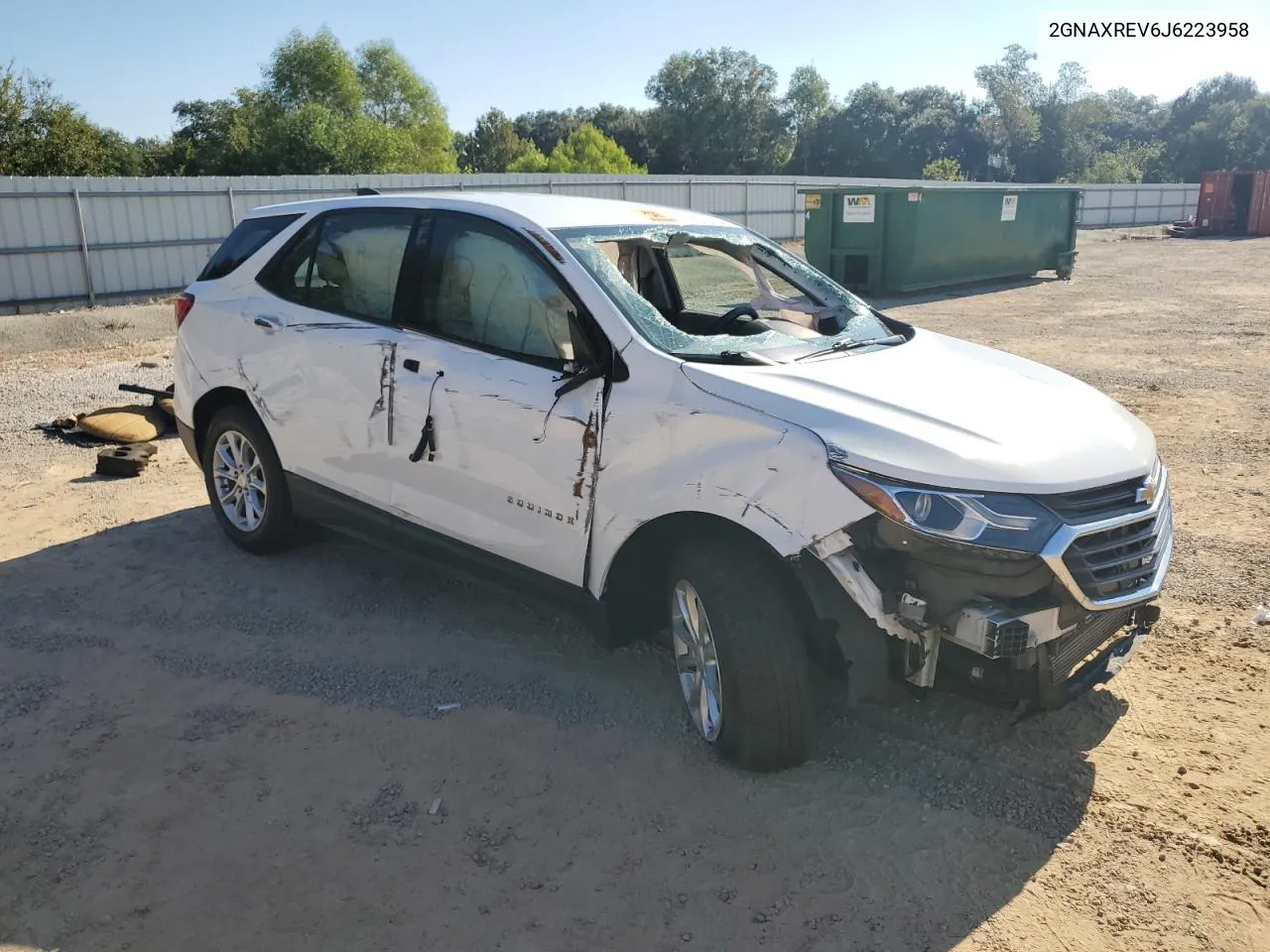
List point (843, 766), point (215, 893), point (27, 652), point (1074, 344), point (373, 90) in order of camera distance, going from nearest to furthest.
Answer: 1. point (215, 893)
2. point (843, 766)
3. point (27, 652)
4. point (1074, 344)
5. point (373, 90)

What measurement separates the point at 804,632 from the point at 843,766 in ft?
1.88

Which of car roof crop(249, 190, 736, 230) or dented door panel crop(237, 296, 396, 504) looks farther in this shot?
dented door panel crop(237, 296, 396, 504)

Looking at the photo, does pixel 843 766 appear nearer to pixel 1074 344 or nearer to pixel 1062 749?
pixel 1062 749

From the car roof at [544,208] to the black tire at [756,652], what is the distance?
1548mm

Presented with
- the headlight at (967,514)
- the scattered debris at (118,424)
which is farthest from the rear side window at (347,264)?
the scattered debris at (118,424)

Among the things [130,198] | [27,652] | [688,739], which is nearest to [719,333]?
[688,739]

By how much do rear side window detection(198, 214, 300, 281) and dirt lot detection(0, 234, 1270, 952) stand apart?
1533 millimetres

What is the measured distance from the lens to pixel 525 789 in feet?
11.0

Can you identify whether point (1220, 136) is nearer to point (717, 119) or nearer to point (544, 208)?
point (717, 119)

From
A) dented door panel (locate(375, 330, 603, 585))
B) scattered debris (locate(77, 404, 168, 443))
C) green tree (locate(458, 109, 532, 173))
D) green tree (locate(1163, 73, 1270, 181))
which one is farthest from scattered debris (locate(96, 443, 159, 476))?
green tree (locate(1163, 73, 1270, 181))

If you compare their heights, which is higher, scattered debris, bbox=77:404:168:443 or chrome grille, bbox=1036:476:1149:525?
chrome grille, bbox=1036:476:1149:525

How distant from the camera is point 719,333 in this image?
405 centimetres

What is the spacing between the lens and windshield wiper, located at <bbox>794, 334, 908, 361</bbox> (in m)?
3.78

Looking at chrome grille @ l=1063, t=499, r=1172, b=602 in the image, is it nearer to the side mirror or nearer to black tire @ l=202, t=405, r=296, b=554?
the side mirror
